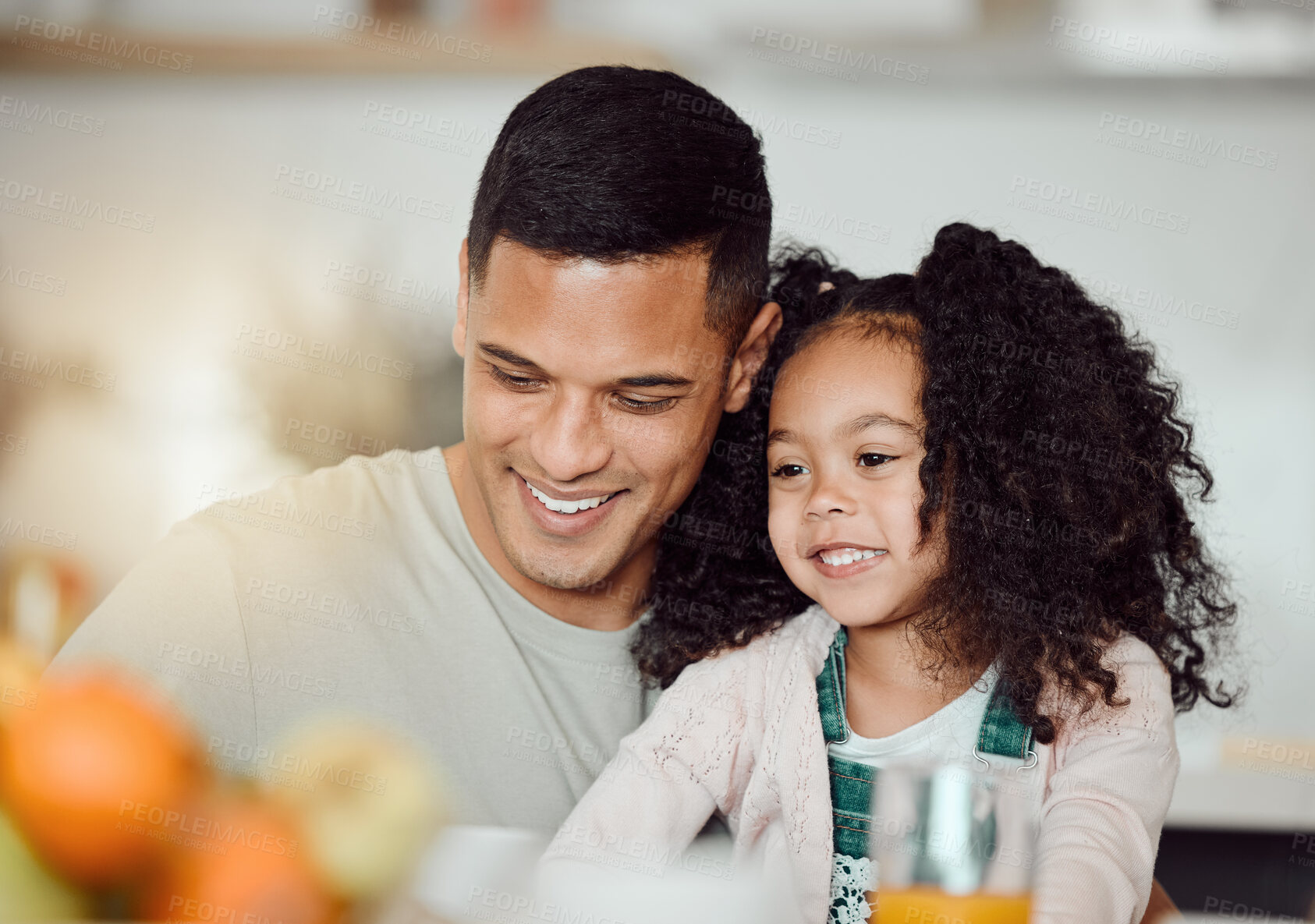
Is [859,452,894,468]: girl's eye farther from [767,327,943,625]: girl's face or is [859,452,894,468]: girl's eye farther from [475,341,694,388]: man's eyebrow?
[475,341,694,388]: man's eyebrow

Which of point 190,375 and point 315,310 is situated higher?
point 315,310

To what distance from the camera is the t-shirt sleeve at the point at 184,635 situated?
1102 millimetres

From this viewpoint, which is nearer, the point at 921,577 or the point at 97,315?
the point at 921,577

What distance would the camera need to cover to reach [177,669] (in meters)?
1.12

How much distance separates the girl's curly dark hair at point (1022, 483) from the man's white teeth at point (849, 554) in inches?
2.4

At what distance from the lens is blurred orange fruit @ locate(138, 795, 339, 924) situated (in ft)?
2.68

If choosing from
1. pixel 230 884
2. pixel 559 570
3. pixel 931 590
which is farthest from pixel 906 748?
pixel 230 884

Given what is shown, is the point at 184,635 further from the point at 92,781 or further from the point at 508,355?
the point at 508,355

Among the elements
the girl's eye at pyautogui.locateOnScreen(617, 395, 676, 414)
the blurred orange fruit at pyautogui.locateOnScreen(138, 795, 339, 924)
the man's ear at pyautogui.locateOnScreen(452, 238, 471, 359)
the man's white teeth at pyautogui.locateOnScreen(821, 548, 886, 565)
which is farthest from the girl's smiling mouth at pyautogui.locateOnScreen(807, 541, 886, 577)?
the blurred orange fruit at pyautogui.locateOnScreen(138, 795, 339, 924)

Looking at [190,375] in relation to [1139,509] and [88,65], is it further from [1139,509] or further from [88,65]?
[1139,509]

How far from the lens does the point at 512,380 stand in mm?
1179

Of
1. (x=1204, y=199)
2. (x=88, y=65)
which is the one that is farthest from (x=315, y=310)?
(x=1204, y=199)

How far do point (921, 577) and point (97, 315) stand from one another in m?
1.88

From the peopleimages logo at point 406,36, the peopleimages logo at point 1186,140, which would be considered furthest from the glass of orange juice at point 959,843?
the peopleimages logo at point 1186,140
